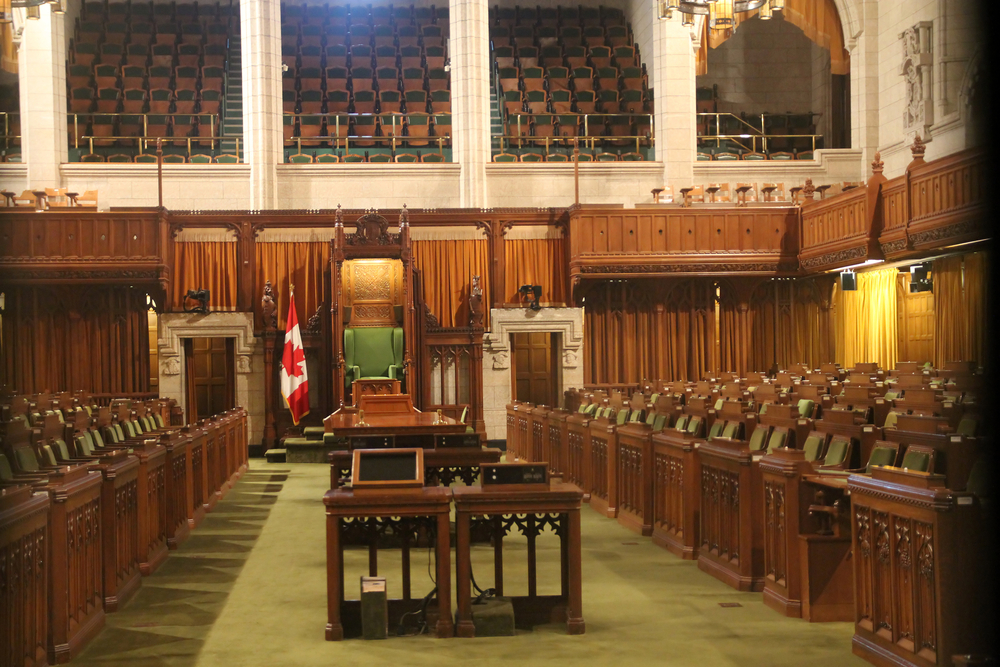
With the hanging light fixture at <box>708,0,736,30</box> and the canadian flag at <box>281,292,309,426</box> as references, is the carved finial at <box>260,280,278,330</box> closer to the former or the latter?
the canadian flag at <box>281,292,309,426</box>

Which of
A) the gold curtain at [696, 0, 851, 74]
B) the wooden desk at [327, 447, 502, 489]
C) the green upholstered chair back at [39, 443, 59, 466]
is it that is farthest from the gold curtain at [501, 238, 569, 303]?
the green upholstered chair back at [39, 443, 59, 466]

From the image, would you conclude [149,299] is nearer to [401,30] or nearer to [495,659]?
[401,30]

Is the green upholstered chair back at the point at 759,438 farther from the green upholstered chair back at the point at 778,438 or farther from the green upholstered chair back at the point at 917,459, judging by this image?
the green upholstered chair back at the point at 917,459

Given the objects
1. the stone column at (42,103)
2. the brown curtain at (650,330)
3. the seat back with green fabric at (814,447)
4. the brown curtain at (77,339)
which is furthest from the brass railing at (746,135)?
the seat back with green fabric at (814,447)

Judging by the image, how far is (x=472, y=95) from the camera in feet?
62.6

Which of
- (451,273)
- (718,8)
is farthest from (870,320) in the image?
(451,273)

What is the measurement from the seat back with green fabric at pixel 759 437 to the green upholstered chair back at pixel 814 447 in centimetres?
39

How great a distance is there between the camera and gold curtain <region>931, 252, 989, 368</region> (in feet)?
42.2

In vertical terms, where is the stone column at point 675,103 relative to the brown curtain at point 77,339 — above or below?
above

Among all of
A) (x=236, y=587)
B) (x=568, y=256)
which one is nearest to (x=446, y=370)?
(x=568, y=256)

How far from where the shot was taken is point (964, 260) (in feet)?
43.0

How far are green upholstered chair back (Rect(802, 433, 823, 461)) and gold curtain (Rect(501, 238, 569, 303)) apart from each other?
9953 mm

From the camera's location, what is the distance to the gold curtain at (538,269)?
53.8ft

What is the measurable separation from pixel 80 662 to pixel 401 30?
2169 centimetres
